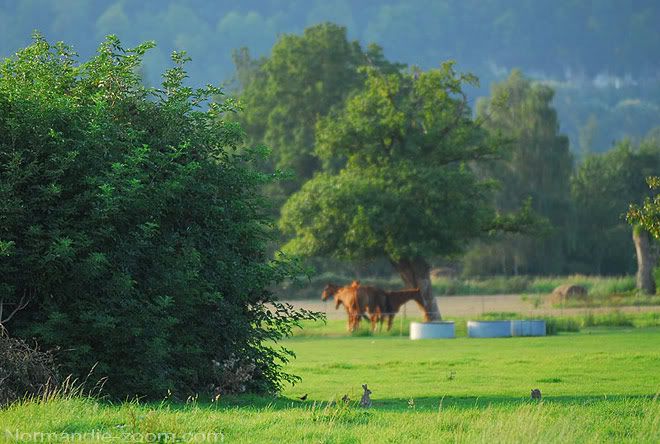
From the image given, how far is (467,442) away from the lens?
13656mm

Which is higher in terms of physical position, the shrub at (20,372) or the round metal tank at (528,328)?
the round metal tank at (528,328)

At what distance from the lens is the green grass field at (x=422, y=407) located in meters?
14.3

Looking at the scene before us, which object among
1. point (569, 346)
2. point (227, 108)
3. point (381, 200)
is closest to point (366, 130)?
point (381, 200)

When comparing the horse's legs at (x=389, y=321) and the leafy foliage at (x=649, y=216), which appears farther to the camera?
the horse's legs at (x=389, y=321)

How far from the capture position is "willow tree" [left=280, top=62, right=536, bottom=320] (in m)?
56.5

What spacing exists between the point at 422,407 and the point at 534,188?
3325 inches

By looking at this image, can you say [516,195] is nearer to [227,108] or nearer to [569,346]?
[569,346]

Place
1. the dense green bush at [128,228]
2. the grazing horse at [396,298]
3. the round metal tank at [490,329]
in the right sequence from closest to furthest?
the dense green bush at [128,228]
the round metal tank at [490,329]
the grazing horse at [396,298]

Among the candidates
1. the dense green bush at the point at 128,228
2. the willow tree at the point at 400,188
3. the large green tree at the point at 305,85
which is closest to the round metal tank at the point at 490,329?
the willow tree at the point at 400,188

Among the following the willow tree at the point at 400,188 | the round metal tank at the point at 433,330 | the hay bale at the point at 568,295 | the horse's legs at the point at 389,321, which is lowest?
the round metal tank at the point at 433,330

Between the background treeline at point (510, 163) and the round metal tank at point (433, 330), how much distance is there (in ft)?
164

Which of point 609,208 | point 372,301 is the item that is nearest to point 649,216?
point 372,301

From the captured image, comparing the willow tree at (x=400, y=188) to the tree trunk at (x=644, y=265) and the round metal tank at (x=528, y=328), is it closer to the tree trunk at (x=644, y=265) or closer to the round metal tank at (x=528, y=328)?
the round metal tank at (x=528, y=328)

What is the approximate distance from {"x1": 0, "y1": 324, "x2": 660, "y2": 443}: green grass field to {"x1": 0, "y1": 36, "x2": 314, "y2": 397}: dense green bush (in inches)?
48.5
